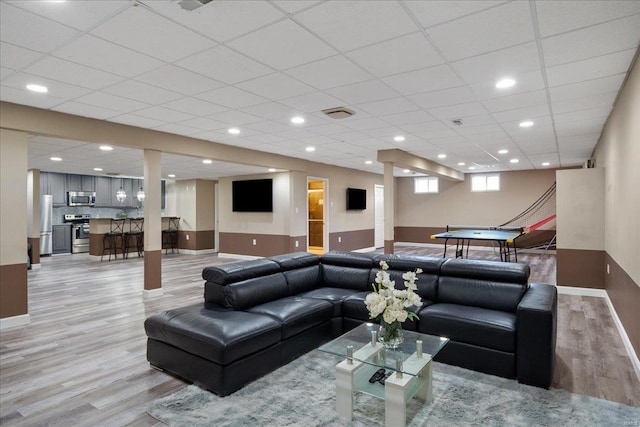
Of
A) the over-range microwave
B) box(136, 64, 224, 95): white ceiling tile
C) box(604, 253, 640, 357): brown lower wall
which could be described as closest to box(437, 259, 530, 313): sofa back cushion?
box(604, 253, 640, 357): brown lower wall

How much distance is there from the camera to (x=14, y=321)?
429cm

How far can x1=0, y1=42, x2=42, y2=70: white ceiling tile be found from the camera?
9.12 feet

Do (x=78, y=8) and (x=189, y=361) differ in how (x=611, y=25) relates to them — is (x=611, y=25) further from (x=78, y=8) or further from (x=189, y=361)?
(x=189, y=361)

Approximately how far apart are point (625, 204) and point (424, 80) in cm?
233

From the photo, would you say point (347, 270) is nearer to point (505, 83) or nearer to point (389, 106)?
point (389, 106)

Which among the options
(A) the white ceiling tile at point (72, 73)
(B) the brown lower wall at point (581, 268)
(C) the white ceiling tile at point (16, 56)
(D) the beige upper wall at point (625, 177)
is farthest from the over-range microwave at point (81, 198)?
(D) the beige upper wall at point (625, 177)

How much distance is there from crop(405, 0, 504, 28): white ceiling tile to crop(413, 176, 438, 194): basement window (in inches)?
435

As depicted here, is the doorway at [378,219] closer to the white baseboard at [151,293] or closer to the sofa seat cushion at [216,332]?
the white baseboard at [151,293]

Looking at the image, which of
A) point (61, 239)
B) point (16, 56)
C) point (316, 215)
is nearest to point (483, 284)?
point (16, 56)

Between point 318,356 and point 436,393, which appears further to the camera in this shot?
point 318,356

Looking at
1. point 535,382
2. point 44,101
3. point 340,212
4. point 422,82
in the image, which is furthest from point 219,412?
point 340,212

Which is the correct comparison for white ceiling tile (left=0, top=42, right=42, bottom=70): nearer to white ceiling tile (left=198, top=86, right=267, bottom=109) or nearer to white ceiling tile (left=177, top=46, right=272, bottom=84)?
white ceiling tile (left=177, top=46, right=272, bottom=84)

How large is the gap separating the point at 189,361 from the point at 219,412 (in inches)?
21.5

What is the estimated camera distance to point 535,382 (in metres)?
2.76
